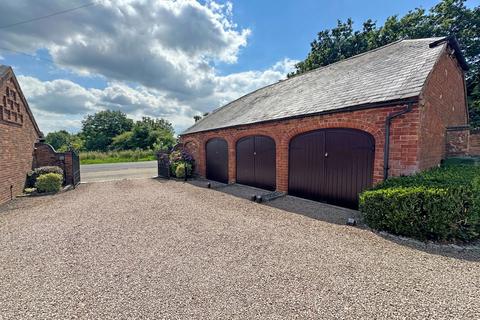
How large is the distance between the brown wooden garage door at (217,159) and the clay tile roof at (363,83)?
1403 millimetres

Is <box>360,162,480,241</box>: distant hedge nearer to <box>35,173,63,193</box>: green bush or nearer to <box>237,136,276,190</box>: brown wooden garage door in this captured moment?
<box>237,136,276,190</box>: brown wooden garage door

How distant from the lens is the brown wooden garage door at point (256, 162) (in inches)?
325

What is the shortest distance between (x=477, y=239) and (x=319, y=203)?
129 inches

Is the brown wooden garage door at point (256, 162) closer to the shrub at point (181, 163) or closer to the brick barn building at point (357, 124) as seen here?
the brick barn building at point (357, 124)

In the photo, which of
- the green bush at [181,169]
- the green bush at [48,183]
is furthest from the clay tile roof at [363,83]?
the green bush at [48,183]

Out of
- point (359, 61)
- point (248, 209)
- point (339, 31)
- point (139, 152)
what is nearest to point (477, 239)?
point (248, 209)

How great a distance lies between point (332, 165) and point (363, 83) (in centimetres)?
283

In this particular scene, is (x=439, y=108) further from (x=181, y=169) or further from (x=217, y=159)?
(x=181, y=169)

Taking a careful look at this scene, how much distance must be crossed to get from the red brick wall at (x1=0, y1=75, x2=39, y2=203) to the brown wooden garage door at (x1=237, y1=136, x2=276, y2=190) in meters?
8.63

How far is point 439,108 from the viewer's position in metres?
6.17

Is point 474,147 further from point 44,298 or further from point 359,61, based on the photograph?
point 44,298

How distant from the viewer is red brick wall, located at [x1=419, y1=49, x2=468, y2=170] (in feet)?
17.1

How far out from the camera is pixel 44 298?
245cm

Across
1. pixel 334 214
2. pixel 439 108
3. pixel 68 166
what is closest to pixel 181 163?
pixel 68 166
